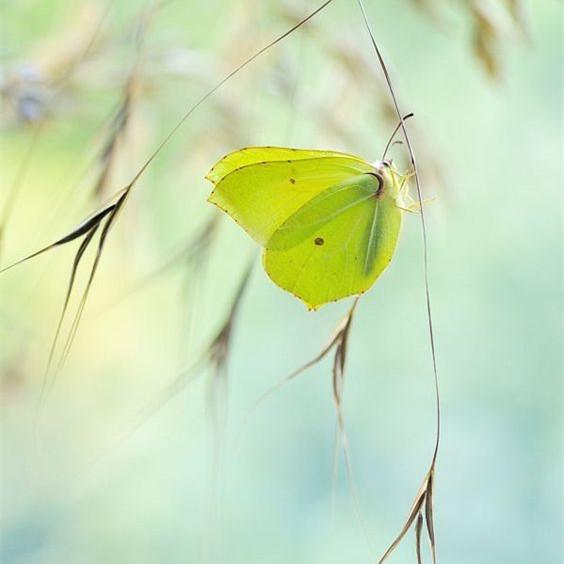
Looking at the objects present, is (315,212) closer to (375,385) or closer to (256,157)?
(256,157)

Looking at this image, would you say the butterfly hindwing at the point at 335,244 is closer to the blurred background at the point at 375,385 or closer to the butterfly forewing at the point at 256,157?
the butterfly forewing at the point at 256,157

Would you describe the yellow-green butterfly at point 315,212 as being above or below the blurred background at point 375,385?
below

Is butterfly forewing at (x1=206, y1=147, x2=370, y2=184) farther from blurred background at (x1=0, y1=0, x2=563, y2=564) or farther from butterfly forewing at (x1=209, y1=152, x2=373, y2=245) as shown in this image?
blurred background at (x1=0, y1=0, x2=563, y2=564)

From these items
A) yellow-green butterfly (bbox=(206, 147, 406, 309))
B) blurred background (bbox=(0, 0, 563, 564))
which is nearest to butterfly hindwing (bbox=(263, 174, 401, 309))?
yellow-green butterfly (bbox=(206, 147, 406, 309))

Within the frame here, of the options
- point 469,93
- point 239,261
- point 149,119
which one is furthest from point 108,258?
point 469,93

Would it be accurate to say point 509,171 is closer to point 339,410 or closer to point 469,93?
point 469,93

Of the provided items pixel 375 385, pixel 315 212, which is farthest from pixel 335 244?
pixel 375 385

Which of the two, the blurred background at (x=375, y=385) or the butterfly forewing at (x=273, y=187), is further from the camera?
the blurred background at (x=375, y=385)

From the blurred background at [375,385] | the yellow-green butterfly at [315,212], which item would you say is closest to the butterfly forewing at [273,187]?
the yellow-green butterfly at [315,212]
